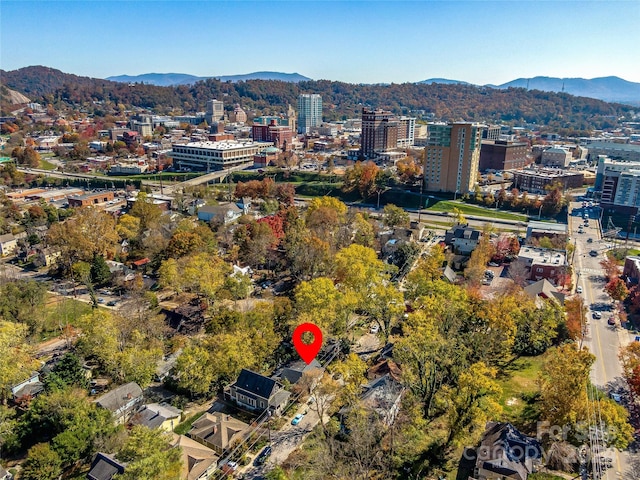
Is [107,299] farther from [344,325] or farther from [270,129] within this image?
[270,129]

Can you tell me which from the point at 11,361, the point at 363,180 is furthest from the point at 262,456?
the point at 363,180

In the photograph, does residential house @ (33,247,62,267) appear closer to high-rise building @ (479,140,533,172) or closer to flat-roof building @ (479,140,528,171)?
high-rise building @ (479,140,533,172)

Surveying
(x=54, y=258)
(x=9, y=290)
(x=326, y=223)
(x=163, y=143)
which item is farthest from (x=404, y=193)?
(x=163, y=143)

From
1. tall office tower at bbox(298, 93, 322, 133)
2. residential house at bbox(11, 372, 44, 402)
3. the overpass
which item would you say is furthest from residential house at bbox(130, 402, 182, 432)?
tall office tower at bbox(298, 93, 322, 133)

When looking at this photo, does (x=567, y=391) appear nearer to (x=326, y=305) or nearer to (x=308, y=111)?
(x=326, y=305)

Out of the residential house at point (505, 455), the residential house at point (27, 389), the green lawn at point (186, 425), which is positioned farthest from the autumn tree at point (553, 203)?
the residential house at point (27, 389)

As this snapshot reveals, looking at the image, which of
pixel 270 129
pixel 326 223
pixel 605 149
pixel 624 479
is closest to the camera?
pixel 624 479
